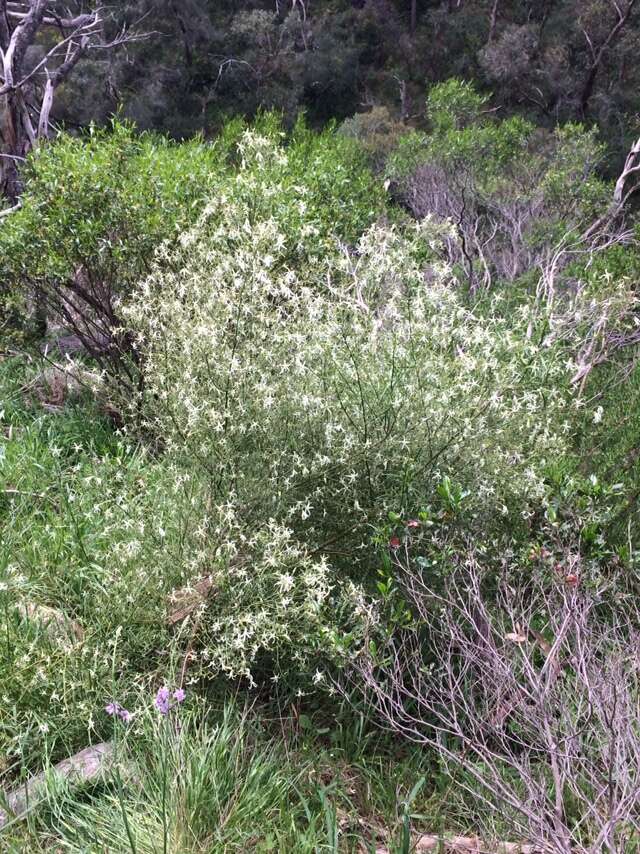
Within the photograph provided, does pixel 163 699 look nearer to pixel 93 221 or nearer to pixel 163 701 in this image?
pixel 163 701

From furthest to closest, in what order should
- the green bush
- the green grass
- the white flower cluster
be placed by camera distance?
the green bush
the white flower cluster
the green grass

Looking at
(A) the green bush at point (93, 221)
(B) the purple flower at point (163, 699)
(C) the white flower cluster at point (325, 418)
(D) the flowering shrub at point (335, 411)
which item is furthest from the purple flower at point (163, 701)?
(A) the green bush at point (93, 221)

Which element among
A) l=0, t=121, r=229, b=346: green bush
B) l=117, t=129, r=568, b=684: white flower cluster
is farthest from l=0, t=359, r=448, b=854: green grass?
l=0, t=121, r=229, b=346: green bush

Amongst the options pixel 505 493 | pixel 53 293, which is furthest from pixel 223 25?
pixel 505 493

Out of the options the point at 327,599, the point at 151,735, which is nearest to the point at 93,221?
the point at 327,599

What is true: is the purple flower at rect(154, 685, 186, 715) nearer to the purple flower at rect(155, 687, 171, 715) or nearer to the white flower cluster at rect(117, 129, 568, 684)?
the purple flower at rect(155, 687, 171, 715)

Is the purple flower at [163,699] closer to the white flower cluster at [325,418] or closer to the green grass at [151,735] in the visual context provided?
the green grass at [151,735]

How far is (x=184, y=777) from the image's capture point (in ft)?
8.22

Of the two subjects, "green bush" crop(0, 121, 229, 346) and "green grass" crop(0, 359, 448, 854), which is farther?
"green bush" crop(0, 121, 229, 346)

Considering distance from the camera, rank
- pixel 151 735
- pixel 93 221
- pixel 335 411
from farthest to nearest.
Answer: pixel 93 221 → pixel 335 411 → pixel 151 735

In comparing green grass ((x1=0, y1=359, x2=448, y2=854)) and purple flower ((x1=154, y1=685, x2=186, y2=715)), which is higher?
purple flower ((x1=154, y1=685, x2=186, y2=715))

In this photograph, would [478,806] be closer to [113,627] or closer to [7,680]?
[113,627]

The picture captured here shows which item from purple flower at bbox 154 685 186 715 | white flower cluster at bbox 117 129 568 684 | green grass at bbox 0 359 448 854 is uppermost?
white flower cluster at bbox 117 129 568 684

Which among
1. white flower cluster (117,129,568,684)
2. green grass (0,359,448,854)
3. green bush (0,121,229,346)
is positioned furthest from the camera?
green bush (0,121,229,346)
